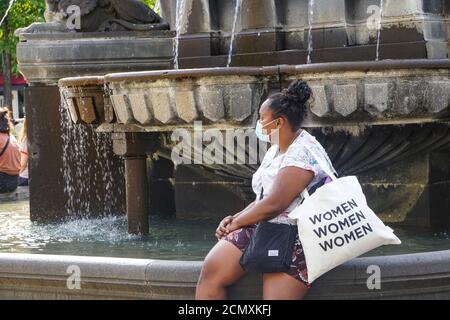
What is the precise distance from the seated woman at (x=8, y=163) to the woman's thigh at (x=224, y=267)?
25.2 feet

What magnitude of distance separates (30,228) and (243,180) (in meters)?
1.96

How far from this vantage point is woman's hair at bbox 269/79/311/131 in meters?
5.33

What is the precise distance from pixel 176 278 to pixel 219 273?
1.18 feet

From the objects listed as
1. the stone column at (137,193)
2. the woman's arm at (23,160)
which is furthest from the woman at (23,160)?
the stone column at (137,193)

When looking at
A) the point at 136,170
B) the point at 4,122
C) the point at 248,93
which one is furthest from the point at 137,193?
the point at 4,122

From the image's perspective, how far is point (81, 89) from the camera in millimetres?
7754

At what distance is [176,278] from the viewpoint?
18.2ft

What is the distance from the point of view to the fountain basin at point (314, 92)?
6.78 m

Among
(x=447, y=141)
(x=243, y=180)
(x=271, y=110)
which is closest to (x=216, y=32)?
(x=243, y=180)

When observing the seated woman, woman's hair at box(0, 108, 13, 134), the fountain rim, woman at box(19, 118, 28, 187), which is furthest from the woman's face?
woman at box(19, 118, 28, 187)

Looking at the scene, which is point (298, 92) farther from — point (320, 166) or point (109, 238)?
point (109, 238)

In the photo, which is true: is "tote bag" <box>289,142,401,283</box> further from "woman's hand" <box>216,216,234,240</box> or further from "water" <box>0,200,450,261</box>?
"water" <box>0,200,450,261</box>

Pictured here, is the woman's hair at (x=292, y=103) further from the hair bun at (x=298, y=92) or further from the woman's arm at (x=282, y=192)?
the woman's arm at (x=282, y=192)
